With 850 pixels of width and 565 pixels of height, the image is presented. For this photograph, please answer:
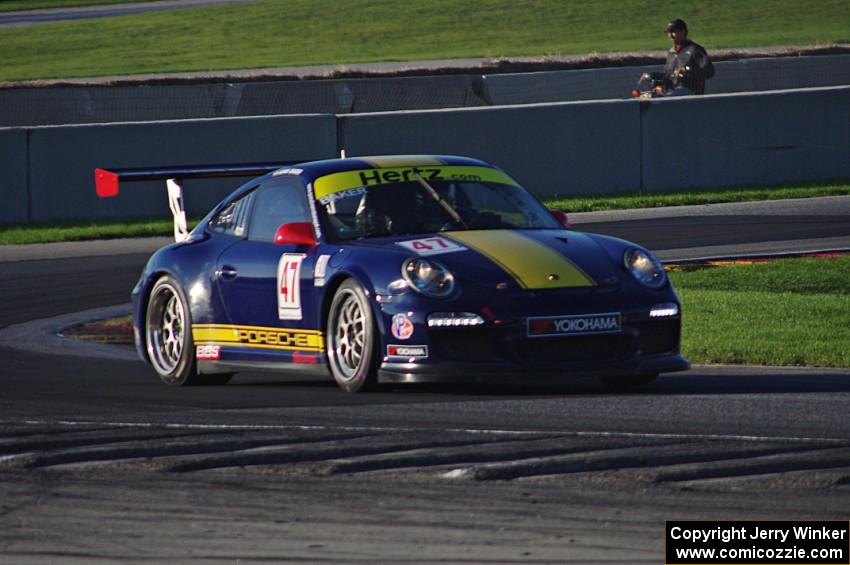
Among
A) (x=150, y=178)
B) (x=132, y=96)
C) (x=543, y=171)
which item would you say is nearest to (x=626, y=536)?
(x=150, y=178)

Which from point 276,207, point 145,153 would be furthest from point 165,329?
point 145,153

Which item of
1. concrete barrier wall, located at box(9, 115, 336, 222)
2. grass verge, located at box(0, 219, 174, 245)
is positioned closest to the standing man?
concrete barrier wall, located at box(9, 115, 336, 222)

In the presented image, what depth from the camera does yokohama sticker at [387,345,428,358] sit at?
9328mm

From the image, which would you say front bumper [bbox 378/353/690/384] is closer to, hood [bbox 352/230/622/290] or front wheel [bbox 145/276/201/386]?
hood [bbox 352/230/622/290]

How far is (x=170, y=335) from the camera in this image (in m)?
11.1

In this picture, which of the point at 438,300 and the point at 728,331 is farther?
the point at 728,331

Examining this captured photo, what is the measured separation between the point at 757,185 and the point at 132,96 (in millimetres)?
12180

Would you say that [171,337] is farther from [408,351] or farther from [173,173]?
[408,351]

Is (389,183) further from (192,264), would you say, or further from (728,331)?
(728,331)

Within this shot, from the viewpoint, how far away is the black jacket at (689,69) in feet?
78.8

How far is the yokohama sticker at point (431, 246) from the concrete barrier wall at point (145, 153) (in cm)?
1145

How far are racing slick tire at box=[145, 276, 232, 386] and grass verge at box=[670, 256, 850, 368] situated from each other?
302 cm

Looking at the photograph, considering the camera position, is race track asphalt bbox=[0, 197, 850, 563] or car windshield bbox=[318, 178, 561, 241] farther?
car windshield bbox=[318, 178, 561, 241]

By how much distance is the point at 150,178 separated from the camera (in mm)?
11461
